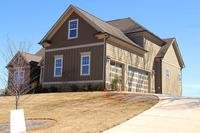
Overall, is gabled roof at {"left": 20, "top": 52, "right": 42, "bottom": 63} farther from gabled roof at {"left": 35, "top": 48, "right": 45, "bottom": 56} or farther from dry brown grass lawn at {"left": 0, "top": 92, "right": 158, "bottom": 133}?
dry brown grass lawn at {"left": 0, "top": 92, "right": 158, "bottom": 133}

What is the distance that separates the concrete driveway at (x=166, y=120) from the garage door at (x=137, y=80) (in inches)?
510

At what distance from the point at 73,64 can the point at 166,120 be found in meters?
17.2

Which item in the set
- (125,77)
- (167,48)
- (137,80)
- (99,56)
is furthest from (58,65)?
(167,48)

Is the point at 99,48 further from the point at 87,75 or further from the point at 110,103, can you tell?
the point at 110,103

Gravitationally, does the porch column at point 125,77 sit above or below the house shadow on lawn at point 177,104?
above

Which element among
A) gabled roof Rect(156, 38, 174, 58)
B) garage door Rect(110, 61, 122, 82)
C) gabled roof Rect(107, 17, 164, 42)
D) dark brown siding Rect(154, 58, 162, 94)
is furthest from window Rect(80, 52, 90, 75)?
gabled roof Rect(156, 38, 174, 58)

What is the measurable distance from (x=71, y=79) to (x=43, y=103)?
7.80 m

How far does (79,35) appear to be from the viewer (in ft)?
104

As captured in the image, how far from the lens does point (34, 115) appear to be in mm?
19391

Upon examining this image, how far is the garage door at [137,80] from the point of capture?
32719 millimetres

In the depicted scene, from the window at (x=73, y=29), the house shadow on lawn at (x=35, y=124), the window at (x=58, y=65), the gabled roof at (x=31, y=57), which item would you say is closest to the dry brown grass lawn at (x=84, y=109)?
the house shadow on lawn at (x=35, y=124)

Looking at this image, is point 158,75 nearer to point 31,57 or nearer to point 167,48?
point 167,48

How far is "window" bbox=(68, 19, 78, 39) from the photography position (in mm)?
32188

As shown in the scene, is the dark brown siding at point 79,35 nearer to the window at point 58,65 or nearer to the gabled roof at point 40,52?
the window at point 58,65
